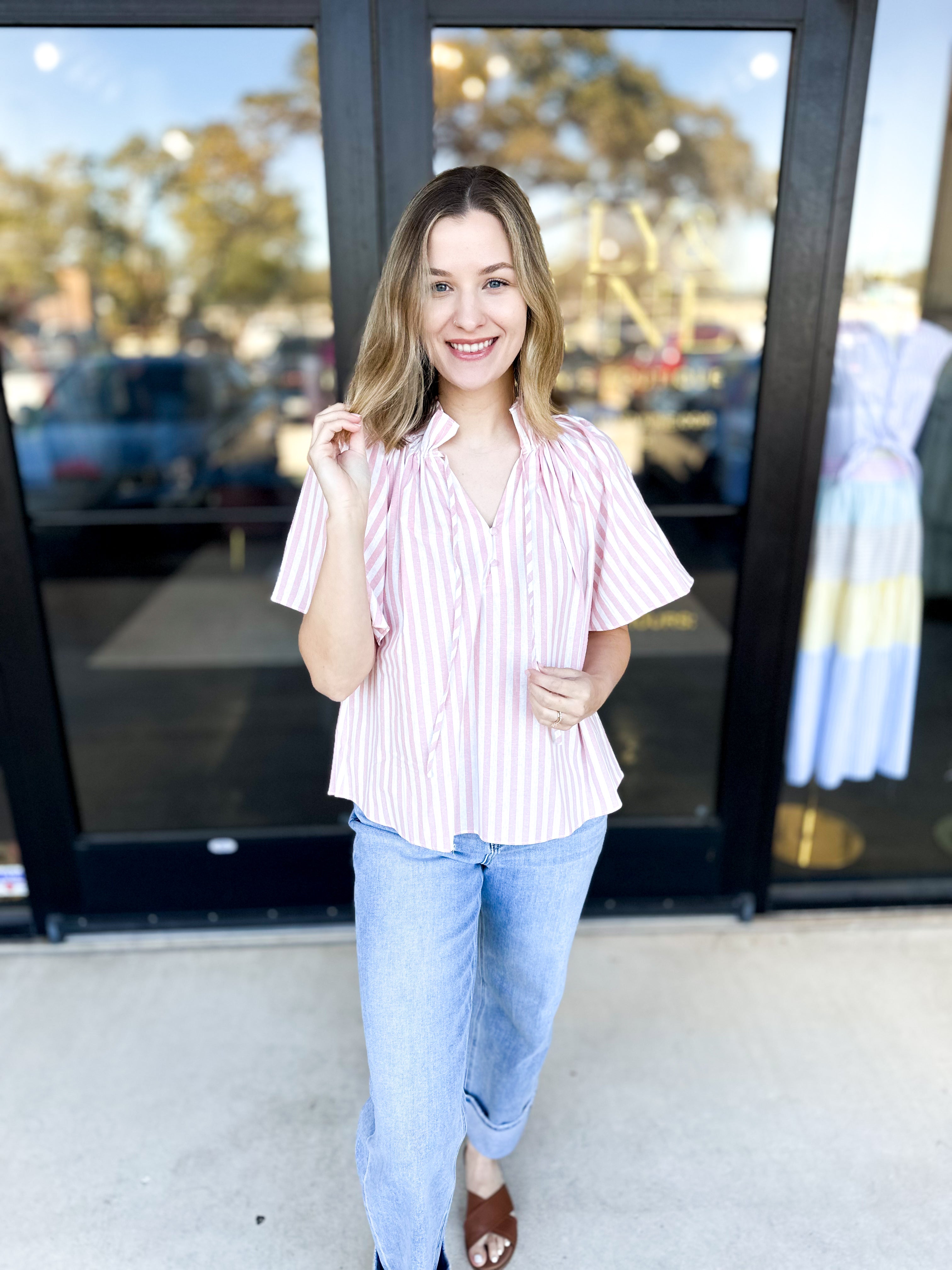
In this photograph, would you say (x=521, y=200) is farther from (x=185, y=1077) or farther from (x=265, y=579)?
(x=265, y=579)

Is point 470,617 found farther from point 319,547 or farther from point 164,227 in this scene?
point 164,227

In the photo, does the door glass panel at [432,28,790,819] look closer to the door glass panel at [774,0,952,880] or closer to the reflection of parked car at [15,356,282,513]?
the door glass panel at [774,0,952,880]

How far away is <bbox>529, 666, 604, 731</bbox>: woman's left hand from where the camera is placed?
1.19m

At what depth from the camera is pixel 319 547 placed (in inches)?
51.4

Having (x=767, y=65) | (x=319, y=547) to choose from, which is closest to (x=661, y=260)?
(x=767, y=65)

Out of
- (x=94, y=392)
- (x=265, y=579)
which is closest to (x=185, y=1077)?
(x=265, y=579)

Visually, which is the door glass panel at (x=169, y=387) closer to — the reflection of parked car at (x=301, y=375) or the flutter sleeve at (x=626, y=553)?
the reflection of parked car at (x=301, y=375)

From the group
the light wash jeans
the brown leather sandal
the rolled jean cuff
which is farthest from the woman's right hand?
the brown leather sandal

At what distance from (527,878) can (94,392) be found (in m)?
6.62

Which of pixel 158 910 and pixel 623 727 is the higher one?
pixel 623 727

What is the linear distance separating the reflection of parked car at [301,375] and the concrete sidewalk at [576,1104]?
17.7 feet

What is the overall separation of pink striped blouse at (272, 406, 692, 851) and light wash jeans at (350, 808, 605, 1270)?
54 millimetres

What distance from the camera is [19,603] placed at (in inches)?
86.6

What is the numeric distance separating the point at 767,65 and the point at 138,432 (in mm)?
5316
